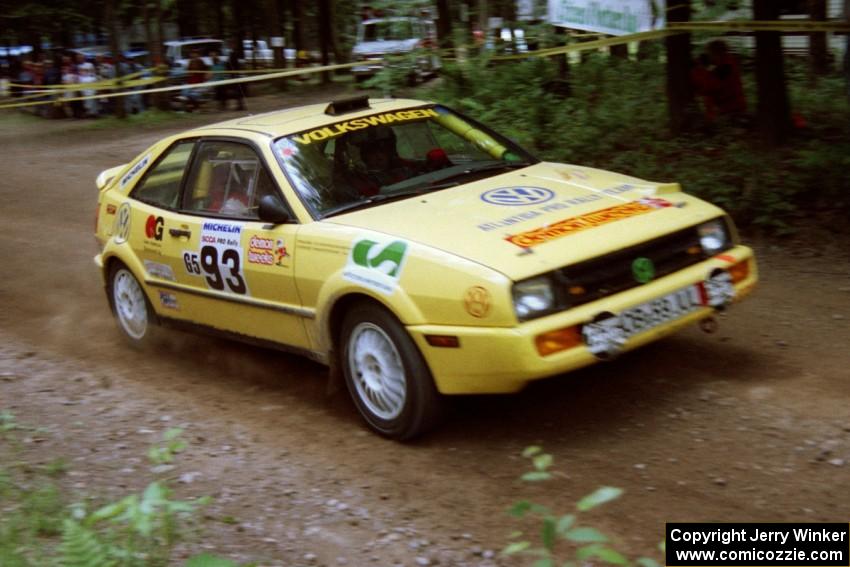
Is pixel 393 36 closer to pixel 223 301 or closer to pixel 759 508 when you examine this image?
pixel 223 301

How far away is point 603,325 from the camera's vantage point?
4.81 meters

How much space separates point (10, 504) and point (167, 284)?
8.05ft

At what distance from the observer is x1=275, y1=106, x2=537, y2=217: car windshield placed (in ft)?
19.3

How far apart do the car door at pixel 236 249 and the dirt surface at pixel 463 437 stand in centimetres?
50

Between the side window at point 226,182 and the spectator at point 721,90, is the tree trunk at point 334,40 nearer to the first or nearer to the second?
the spectator at point 721,90

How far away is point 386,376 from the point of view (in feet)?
17.3

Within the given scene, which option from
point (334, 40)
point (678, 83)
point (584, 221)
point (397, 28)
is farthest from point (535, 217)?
point (334, 40)

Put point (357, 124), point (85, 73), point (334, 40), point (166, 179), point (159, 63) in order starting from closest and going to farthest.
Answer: point (357, 124), point (166, 179), point (159, 63), point (85, 73), point (334, 40)

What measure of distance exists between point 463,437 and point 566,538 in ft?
6.01

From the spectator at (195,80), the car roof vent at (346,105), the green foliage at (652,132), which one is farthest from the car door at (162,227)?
the spectator at (195,80)

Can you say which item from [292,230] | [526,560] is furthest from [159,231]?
[526,560]

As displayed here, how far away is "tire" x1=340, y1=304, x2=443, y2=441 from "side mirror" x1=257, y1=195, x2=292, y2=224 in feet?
2.36

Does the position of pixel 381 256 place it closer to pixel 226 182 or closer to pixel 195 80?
pixel 226 182

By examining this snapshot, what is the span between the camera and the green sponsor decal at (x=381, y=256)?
5.09 m
